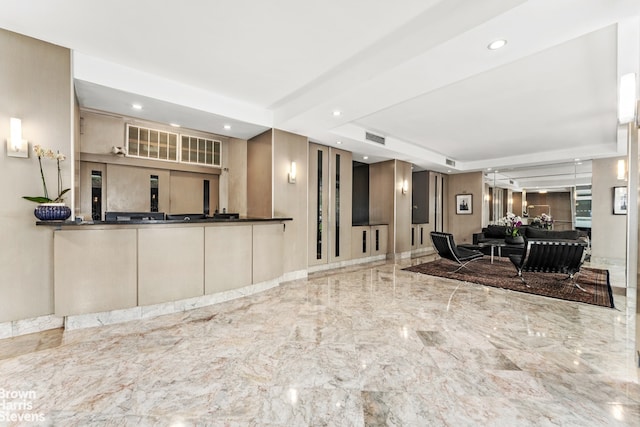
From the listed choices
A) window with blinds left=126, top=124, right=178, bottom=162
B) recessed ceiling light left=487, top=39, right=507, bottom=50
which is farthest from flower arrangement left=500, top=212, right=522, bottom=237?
window with blinds left=126, top=124, right=178, bottom=162

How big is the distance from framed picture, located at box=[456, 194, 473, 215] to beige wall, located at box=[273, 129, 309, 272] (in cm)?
694

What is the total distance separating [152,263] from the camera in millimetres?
3281

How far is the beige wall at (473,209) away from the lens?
9.40 metres

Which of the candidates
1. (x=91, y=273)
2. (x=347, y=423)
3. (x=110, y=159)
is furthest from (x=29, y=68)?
(x=347, y=423)

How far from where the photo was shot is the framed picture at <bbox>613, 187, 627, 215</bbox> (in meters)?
6.92

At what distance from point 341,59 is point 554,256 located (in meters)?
4.69

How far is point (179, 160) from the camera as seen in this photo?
5.28 meters

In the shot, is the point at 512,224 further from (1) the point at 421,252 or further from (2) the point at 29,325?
(2) the point at 29,325

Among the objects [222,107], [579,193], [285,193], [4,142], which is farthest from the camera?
[579,193]

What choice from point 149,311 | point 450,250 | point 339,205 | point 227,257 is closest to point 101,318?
point 149,311

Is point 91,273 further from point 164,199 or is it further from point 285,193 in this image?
point 285,193

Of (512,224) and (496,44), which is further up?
(496,44)

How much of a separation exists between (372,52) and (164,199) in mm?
4554

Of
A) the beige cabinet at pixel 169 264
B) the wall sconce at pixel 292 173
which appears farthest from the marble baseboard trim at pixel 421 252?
the beige cabinet at pixel 169 264
